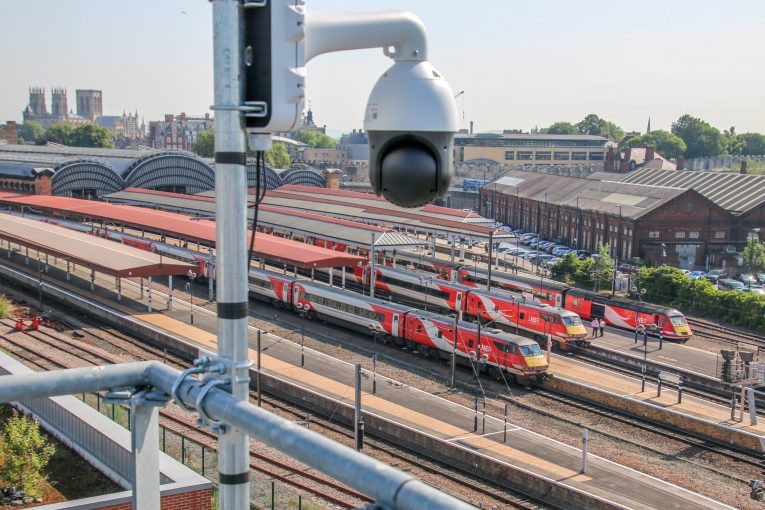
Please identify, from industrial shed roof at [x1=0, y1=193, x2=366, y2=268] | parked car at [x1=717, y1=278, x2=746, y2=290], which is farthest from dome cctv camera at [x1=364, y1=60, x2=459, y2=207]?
parked car at [x1=717, y1=278, x2=746, y2=290]

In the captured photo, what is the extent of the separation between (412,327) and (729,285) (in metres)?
27.5

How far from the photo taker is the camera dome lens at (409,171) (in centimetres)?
409

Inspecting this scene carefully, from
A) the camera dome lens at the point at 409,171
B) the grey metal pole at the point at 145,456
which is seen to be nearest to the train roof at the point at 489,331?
the grey metal pole at the point at 145,456

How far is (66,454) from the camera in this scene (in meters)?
16.4

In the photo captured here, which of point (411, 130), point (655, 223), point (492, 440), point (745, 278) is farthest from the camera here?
point (655, 223)

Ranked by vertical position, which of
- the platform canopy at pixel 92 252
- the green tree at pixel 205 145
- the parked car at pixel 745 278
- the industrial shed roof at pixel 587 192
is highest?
the green tree at pixel 205 145

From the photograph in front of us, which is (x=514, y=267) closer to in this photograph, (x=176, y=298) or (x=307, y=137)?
(x=176, y=298)

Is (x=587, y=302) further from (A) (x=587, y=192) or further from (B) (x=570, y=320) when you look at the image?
(A) (x=587, y=192)

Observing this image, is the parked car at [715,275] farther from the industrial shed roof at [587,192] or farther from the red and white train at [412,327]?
the red and white train at [412,327]

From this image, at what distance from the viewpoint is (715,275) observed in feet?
184

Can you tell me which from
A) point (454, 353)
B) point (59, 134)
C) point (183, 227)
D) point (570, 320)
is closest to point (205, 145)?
point (59, 134)

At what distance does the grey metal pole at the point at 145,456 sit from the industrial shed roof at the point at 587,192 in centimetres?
5708

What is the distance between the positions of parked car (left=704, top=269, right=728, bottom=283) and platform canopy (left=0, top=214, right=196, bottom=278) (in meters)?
34.0

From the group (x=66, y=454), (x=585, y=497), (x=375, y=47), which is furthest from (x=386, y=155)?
(x=585, y=497)
